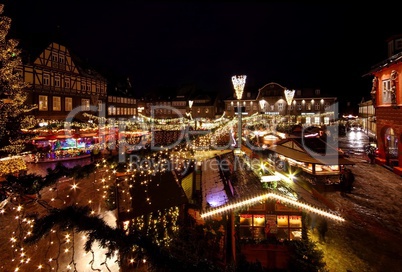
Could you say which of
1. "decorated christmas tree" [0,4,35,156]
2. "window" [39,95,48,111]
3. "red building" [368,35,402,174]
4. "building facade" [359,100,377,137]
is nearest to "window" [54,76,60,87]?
"window" [39,95,48,111]

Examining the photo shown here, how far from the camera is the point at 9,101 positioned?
1011 cm

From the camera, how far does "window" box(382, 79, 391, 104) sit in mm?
17289

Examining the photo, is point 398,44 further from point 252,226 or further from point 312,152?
point 252,226

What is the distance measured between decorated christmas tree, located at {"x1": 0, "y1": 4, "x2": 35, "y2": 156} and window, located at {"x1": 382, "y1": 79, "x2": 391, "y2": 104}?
78.8ft

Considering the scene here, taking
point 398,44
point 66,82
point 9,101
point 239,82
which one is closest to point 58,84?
point 66,82

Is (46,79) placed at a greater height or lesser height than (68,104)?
greater

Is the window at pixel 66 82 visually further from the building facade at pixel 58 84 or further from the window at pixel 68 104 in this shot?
the window at pixel 68 104

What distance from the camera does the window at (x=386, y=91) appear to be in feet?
56.7

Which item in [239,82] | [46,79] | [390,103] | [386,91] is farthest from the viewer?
[46,79]

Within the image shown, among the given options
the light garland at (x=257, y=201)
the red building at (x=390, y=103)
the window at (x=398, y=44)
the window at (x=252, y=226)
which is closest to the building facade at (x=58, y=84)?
the light garland at (x=257, y=201)

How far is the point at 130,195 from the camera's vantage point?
283 inches

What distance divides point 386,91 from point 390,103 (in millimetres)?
1265

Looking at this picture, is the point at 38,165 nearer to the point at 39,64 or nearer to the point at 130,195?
the point at 39,64

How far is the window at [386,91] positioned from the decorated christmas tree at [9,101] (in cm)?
2401
